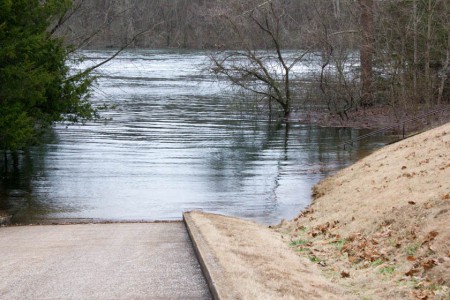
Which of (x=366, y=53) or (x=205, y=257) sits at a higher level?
(x=366, y=53)

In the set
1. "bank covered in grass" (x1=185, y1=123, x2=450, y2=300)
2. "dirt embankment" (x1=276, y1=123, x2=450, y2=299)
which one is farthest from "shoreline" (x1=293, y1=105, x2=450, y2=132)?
"bank covered in grass" (x1=185, y1=123, x2=450, y2=300)

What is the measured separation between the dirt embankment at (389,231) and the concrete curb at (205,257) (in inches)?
59.3

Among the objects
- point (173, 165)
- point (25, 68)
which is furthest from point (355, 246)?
point (173, 165)

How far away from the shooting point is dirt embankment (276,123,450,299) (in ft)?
27.0

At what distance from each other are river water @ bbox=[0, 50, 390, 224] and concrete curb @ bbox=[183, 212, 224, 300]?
6529 millimetres

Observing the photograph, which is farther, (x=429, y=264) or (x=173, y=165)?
(x=173, y=165)

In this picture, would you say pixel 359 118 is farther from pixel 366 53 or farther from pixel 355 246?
pixel 355 246

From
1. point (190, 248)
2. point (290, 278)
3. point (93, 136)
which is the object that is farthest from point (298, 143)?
point (290, 278)

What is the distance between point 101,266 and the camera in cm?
998

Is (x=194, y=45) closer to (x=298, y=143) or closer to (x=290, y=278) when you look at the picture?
(x=298, y=143)

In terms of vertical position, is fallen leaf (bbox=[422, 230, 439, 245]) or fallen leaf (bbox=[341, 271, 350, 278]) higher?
fallen leaf (bbox=[422, 230, 439, 245])

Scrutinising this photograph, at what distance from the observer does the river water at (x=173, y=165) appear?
20.9 metres

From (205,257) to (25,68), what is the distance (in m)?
12.3

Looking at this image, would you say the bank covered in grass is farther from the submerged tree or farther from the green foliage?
Result: the submerged tree
